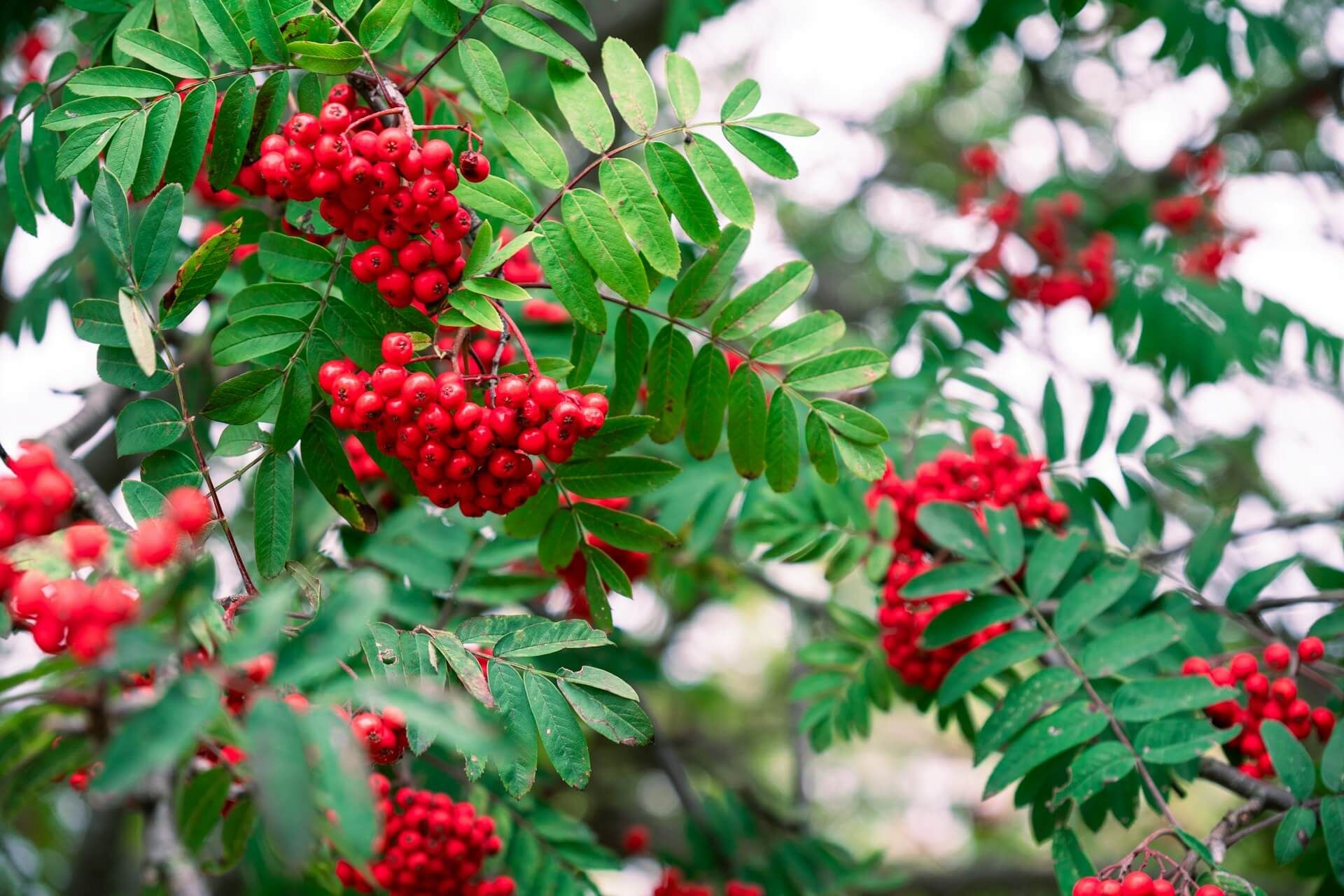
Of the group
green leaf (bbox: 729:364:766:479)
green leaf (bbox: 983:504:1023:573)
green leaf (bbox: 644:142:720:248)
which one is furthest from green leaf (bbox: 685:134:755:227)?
green leaf (bbox: 983:504:1023:573)

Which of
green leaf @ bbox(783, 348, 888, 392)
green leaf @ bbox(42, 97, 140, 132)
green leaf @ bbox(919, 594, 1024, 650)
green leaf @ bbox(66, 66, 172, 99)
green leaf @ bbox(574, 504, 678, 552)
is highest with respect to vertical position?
green leaf @ bbox(66, 66, 172, 99)

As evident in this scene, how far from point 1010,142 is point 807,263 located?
5.95 metres

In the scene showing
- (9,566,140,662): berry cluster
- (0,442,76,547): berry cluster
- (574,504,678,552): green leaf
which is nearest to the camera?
(9,566,140,662): berry cluster

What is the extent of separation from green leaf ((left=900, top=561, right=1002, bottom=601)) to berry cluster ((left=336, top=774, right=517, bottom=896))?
124 cm

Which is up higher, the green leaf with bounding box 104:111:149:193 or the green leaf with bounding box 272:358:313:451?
the green leaf with bounding box 104:111:149:193

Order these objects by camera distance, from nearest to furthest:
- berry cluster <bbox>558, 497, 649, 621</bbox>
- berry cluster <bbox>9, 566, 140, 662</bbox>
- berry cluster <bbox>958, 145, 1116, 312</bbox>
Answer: berry cluster <bbox>9, 566, 140, 662</bbox> < berry cluster <bbox>558, 497, 649, 621</bbox> < berry cluster <bbox>958, 145, 1116, 312</bbox>

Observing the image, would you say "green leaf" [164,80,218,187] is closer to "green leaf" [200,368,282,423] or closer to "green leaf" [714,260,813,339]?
"green leaf" [200,368,282,423]

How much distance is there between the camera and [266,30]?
1.92 metres

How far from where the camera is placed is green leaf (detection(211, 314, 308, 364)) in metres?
1.95

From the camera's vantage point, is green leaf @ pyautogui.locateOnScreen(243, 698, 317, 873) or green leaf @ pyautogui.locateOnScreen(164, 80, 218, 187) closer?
green leaf @ pyautogui.locateOnScreen(243, 698, 317, 873)

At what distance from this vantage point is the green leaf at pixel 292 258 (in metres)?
2.02

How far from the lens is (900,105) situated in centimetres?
806

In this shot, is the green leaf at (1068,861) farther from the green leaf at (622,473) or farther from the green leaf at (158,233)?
the green leaf at (158,233)

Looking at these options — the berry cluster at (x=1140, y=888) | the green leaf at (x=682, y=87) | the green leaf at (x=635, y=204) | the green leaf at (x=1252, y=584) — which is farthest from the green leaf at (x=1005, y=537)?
the green leaf at (x=682, y=87)
